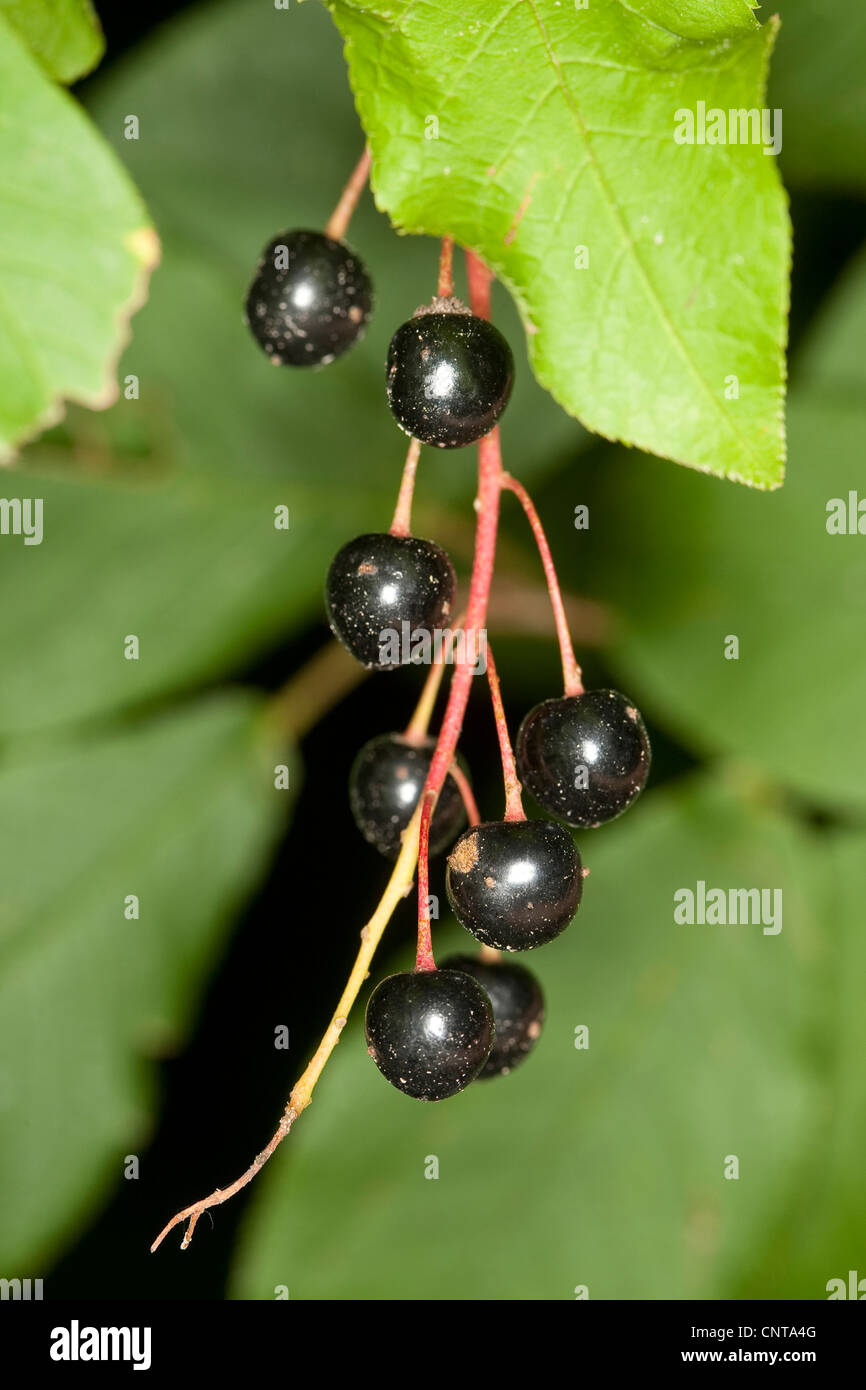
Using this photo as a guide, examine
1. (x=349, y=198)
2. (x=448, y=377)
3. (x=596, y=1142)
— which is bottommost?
(x=596, y=1142)

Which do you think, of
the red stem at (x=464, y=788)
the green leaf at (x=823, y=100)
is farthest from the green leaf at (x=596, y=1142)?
the green leaf at (x=823, y=100)

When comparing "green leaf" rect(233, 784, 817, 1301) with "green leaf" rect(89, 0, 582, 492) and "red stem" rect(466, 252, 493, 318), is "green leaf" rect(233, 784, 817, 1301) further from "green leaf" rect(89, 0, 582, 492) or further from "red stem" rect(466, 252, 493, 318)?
"red stem" rect(466, 252, 493, 318)

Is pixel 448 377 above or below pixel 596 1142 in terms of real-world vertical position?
above

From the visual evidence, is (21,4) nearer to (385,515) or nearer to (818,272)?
(385,515)

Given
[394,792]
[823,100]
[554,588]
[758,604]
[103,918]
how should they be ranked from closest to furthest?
1. [554,588]
2. [394,792]
3. [823,100]
4. [758,604]
5. [103,918]

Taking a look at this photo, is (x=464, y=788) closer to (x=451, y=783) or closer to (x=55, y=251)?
(x=451, y=783)

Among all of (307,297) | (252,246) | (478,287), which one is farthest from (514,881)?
(252,246)
